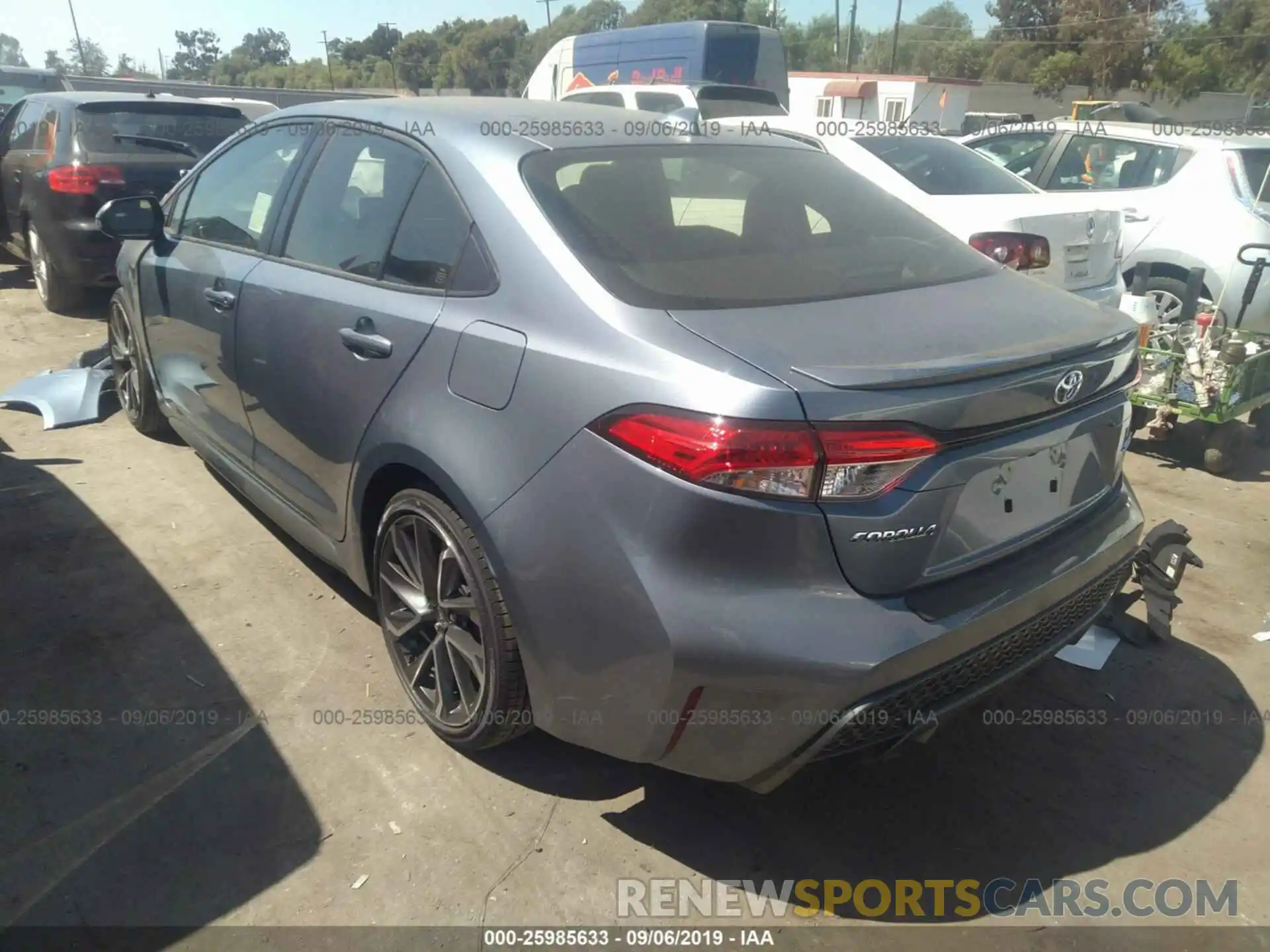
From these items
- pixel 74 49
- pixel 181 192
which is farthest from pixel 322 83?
pixel 181 192

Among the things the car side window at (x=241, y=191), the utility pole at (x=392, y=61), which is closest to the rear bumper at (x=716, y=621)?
the car side window at (x=241, y=191)

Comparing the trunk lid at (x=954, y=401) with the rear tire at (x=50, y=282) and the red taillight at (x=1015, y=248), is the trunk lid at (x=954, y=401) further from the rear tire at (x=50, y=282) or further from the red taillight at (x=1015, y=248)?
the rear tire at (x=50, y=282)

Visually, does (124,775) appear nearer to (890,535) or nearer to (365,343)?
(365,343)

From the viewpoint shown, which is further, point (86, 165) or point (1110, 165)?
point (1110, 165)

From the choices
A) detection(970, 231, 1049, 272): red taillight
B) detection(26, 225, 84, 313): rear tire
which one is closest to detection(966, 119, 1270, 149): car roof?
detection(970, 231, 1049, 272): red taillight

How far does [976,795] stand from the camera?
106 inches

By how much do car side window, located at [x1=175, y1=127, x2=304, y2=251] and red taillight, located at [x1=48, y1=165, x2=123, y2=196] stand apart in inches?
142

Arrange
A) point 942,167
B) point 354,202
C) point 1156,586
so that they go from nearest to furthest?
point 354,202, point 1156,586, point 942,167

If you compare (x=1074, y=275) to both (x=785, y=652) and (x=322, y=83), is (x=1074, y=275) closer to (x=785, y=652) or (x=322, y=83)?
(x=785, y=652)

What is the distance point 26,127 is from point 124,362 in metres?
4.56

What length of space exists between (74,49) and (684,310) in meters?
85.7

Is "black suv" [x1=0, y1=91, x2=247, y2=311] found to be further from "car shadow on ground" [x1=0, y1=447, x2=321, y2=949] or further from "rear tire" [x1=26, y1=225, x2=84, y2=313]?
"car shadow on ground" [x1=0, y1=447, x2=321, y2=949]

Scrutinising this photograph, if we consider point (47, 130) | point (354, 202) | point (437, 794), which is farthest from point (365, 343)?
point (47, 130)

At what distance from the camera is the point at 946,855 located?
2.48 metres
